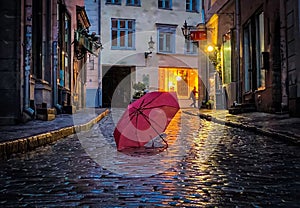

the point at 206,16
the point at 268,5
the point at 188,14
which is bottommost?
the point at 268,5

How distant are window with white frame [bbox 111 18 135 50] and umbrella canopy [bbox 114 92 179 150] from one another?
86.9 feet

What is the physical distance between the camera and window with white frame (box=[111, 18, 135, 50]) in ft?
106

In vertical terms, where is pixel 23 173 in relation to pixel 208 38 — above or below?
below

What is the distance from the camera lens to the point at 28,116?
33.7 ft

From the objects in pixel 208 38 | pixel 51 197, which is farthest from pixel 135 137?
pixel 208 38

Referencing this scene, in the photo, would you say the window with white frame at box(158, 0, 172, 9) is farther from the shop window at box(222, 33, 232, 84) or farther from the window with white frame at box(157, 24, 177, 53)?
the shop window at box(222, 33, 232, 84)

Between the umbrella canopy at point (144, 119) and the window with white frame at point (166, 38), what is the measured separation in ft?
90.8

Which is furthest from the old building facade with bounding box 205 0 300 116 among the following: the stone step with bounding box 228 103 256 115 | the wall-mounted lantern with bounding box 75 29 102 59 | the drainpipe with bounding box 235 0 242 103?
the wall-mounted lantern with bounding box 75 29 102 59

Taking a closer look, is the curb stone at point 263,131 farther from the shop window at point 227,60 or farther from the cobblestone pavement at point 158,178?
the shop window at point 227,60

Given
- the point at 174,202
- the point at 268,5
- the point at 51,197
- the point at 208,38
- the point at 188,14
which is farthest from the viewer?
the point at 188,14

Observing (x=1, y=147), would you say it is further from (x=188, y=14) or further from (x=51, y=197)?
(x=188, y=14)

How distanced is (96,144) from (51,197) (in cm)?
368

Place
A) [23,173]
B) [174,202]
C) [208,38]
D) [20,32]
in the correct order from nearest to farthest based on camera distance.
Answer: [174,202]
[23,173]
[20,32]
[208,38]

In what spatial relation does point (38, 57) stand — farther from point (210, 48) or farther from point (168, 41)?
point (168, 41)
